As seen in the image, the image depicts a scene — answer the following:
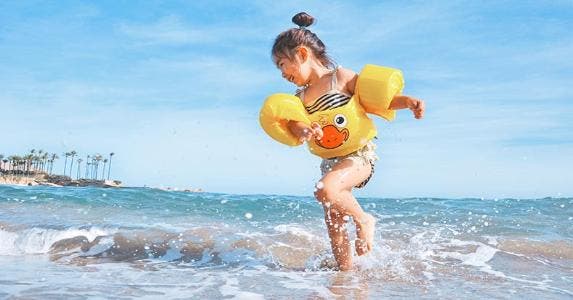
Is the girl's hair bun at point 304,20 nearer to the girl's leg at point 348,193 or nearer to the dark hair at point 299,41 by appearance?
the dark hair at point 299,41

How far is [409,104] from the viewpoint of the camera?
4.62 metres

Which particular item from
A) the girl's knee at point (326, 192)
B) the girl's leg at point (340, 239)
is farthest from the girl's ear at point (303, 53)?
the girl's leg at point (340, 239)

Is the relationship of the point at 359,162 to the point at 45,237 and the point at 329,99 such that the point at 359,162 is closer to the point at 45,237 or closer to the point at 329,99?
the point at 329,99

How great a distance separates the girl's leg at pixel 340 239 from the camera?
4898mm

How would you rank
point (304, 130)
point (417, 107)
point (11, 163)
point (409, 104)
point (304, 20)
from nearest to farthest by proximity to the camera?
point (304, 130)
point (417, 107)
point (409, 104)
point (304, 20)
point (11, 163)

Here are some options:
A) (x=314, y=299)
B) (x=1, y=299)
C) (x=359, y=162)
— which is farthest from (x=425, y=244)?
(x=1, y=299)

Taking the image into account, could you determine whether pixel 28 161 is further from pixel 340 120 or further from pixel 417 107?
pixel 417 107

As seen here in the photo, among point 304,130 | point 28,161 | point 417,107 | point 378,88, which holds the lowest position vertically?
point 304,130

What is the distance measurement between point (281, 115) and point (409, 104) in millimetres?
987

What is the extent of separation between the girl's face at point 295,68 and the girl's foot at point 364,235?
1.25 metres

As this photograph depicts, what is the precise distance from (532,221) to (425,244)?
3355 millimetres

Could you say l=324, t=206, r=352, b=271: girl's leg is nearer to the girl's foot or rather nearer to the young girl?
the young girl

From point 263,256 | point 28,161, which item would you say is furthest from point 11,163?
point 263,256

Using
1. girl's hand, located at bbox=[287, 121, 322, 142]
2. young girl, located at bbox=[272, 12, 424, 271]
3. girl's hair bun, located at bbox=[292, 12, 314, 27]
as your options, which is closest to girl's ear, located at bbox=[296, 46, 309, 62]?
young girl, located at bbox=[272, 12, 424, 271]
